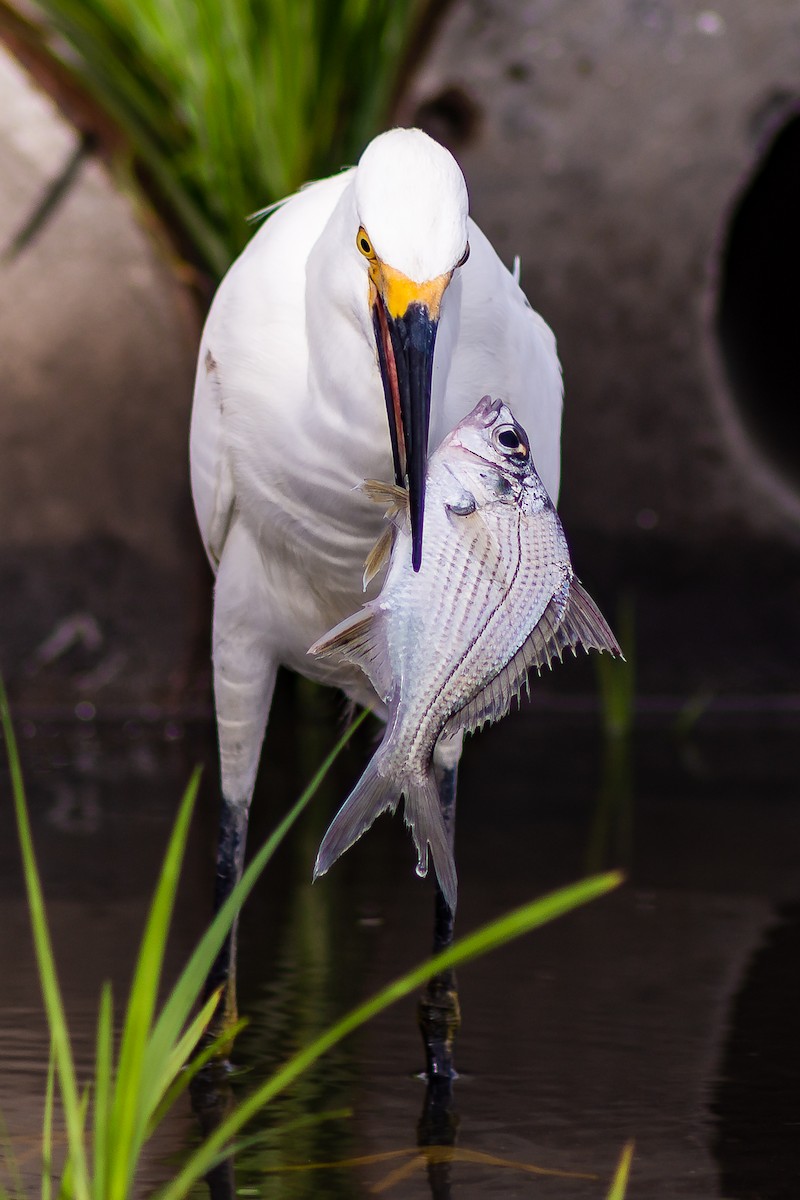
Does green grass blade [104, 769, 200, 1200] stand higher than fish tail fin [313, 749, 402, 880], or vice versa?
fish tail fin [313, 749, 402, 880]

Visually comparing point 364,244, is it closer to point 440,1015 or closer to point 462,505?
point 462,505

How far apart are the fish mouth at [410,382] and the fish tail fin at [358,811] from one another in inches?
13.3

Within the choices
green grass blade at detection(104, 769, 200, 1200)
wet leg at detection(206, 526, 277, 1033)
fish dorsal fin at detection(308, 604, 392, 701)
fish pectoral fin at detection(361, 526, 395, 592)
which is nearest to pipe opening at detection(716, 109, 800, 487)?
wet leg at detection(206, 526, 277, 1033)

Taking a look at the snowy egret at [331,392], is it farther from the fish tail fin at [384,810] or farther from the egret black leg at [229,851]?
the fish tail fin at [384,810]

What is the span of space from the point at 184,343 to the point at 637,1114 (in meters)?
3.51

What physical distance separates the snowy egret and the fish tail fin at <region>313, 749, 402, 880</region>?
0.25 meters

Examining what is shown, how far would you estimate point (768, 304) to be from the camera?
22.5ft

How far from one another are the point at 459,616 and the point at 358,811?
9.6 inches

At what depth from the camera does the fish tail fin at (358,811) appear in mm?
A: 1806

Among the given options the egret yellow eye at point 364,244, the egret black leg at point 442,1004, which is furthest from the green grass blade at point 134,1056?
the egret black leg at point 442,1004

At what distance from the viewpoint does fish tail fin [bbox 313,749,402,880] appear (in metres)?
Answer: 1.81

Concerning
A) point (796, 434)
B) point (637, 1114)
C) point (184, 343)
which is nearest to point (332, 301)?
point (637, 1114)

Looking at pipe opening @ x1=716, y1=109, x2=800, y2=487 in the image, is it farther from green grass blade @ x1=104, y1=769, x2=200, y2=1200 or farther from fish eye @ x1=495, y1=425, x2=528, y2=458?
green grass blade @ x1=104, y1=769, x2=200, y2=1200

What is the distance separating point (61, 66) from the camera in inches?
210
